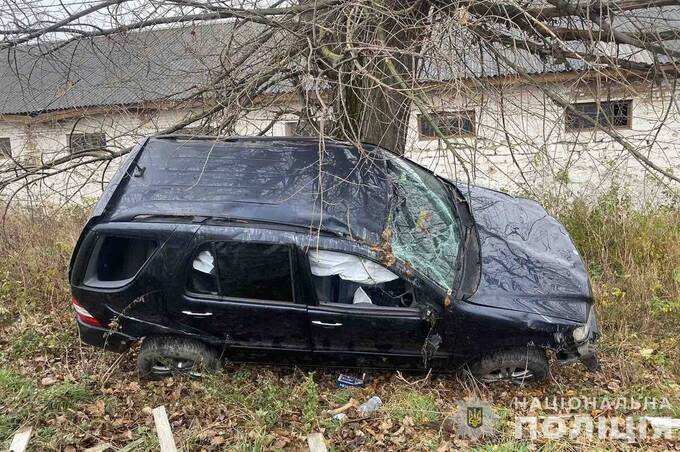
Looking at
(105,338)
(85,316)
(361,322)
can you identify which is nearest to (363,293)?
(361,322)

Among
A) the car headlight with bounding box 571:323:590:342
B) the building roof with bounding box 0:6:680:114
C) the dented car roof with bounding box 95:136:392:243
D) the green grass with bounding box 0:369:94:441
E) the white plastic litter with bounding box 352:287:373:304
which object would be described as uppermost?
the building roof with bounding box 0:6:680:114

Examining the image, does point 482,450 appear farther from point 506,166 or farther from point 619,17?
A: point 506,166

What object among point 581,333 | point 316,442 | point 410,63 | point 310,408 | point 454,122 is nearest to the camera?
point 316,442

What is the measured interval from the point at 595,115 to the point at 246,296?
3534mm

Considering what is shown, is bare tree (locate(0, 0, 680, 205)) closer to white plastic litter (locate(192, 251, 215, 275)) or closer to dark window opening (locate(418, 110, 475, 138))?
dark window opening (locate(418, 110, 475, 138))

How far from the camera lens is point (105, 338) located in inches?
159

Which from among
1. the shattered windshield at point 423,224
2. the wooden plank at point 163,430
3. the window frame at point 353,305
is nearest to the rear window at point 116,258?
the wooden plank at point 163,430

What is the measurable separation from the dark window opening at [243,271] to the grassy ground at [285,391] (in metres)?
0.71

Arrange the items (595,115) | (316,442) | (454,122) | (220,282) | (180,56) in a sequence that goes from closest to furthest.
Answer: (316,442) → (220,282) → (454,122) → (595,115) → (180,56)

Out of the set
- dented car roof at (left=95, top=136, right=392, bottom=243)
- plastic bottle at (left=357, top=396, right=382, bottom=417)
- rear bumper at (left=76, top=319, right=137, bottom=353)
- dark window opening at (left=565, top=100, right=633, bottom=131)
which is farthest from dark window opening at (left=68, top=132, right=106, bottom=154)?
dark window opening at (left=565, top=100, right=633, bottom=131)

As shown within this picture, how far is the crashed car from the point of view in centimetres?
371

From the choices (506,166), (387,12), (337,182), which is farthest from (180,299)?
(506,166)

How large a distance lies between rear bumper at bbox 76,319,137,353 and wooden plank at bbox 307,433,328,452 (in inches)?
66.9

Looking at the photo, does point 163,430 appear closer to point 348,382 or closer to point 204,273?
point 204,273
